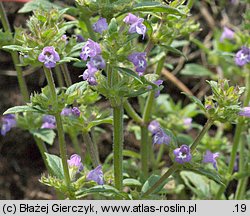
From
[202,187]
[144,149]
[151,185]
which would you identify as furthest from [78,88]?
[202,187]

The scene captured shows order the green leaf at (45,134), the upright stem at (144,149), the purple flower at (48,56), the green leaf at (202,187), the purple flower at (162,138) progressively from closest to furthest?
1. the purple flower at (48,56)
2. the purple flower at (162,138)
3. the green leaf at (45,134)
4. the upright stem at (144,149)
5. the green leaf at (202,187)

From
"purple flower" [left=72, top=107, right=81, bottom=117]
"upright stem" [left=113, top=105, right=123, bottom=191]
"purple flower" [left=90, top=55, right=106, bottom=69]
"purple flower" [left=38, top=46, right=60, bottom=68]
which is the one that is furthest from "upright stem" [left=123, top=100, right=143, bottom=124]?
"purple flower" [left=38, top=46, right=60, bottom=68]

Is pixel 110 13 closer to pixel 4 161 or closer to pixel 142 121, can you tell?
pixel 142 121

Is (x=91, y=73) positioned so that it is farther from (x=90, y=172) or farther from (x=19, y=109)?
(x=90, y=172)

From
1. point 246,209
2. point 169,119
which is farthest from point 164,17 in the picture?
point 169,119

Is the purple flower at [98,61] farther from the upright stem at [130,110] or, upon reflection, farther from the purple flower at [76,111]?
the upright stem at [130,110]

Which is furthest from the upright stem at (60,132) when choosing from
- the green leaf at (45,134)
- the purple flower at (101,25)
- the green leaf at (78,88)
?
the green leaf at (45,134)
